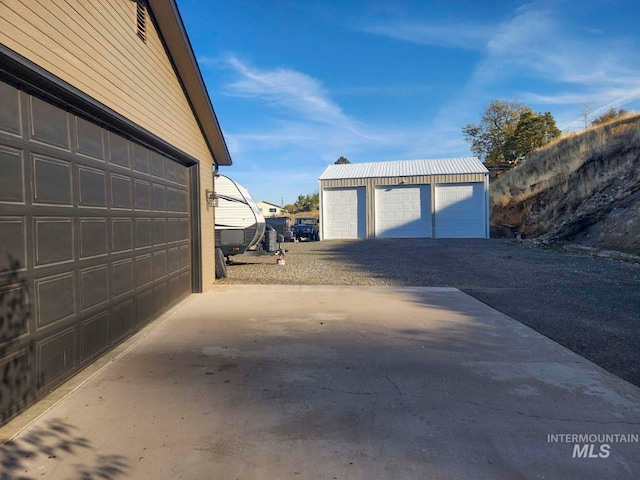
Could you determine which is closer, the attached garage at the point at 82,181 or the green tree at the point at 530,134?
the attached garage at the point at 82,181

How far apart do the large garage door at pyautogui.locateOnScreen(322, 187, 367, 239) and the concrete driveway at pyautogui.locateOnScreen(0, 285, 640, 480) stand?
891 inches

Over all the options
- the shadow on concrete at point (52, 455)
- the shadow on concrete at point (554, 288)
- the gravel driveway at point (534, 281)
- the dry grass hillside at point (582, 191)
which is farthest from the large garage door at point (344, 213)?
the shadow on concrete at point (52, 455)

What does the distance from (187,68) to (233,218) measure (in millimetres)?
5523

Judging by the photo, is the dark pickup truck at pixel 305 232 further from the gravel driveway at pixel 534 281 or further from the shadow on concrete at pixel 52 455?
the shadow on concrete at pixel 52 455

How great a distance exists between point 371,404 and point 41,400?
2900mm

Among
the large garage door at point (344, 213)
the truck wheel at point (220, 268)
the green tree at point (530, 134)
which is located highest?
the green tree at point (530, 134)

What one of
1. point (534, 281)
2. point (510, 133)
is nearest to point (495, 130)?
point (510, 133)

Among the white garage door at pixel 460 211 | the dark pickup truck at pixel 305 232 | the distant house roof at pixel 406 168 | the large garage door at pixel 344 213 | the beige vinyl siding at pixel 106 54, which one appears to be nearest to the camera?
the beige vinyl siding at pixel 106 54

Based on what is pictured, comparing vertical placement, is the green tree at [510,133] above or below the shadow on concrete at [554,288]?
above

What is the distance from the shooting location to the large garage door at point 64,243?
336 centimetres

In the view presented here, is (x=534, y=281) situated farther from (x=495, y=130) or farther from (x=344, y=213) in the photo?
(x=495, y=130)

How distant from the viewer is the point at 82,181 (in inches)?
175

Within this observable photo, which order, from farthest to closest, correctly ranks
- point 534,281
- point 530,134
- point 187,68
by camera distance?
point 530,134 < point 534,281 < point 187,68

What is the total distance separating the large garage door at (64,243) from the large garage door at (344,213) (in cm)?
2266
